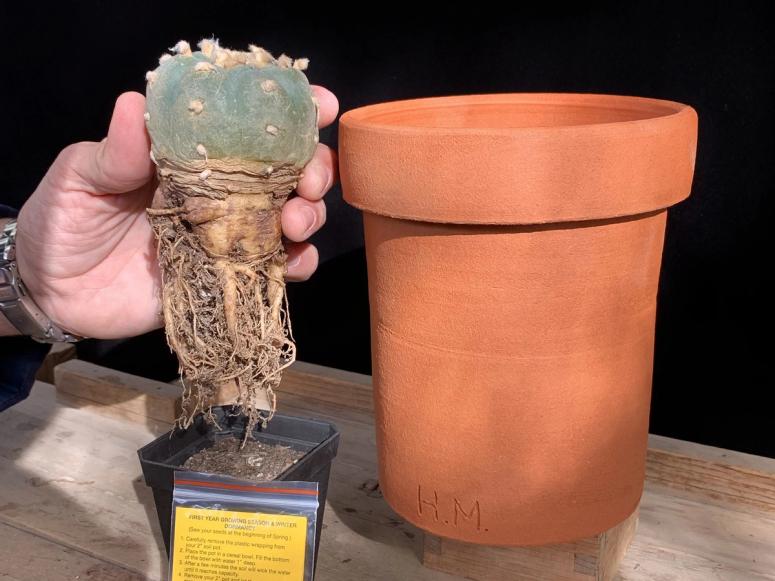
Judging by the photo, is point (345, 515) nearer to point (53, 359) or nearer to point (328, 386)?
point (328, 386)

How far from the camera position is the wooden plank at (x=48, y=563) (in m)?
1.03

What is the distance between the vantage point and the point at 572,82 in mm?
1540


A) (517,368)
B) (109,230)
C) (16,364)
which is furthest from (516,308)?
(16,364)

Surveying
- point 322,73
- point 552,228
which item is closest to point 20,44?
point 322,73

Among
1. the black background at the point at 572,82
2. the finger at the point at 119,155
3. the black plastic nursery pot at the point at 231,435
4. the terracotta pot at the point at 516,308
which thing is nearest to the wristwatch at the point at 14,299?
the finger at the point at 119,155

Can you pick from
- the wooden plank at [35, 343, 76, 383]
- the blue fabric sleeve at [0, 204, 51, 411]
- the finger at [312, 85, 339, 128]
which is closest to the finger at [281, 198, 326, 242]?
the finger at [312, 85, 339, 128]

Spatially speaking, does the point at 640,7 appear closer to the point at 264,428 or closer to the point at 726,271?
the point at 726,271

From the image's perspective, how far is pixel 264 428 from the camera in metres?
1.10

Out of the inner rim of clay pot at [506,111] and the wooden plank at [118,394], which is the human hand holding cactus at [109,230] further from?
the wooden plank at [118,394]

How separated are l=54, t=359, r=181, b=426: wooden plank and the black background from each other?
0.58 meters

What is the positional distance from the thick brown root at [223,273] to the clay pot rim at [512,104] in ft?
0.42

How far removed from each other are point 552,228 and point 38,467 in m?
0.95

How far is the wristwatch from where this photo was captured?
1225mm

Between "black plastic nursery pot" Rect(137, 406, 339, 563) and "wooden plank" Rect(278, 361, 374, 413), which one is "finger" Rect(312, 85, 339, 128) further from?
"wooden plank" Rect(278, 361, 374, 413)
